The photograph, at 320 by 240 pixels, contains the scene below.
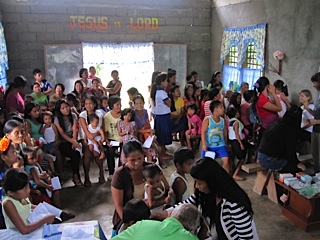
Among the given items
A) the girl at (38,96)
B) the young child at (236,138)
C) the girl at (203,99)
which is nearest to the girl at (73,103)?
the girl at (38,96)

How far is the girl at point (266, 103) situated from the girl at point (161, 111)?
1584 millimetres

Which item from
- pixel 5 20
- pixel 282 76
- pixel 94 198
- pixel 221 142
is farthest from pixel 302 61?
pixel 5 20

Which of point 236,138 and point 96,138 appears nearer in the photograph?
point 96,138

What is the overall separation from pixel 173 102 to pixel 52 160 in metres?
2.81

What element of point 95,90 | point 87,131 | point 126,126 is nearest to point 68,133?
point 87,131

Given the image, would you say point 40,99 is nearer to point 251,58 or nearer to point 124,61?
point 124,61

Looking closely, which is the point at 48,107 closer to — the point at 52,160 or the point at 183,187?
the point at 52,160

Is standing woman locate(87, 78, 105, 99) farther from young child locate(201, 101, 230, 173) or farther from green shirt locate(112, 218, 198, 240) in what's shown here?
green shirt locate(112, 218, 198, 240)

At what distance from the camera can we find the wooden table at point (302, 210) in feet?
12.5

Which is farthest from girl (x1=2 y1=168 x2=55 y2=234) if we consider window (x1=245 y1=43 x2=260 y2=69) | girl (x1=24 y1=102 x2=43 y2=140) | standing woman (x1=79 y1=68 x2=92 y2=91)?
window (x1=245 y1=43 x2=260 y2=69)

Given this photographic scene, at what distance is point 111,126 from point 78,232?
9.22 ft

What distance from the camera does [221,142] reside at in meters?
4.59

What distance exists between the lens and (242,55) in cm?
834

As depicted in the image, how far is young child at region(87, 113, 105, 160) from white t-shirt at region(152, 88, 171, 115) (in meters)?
1.27
